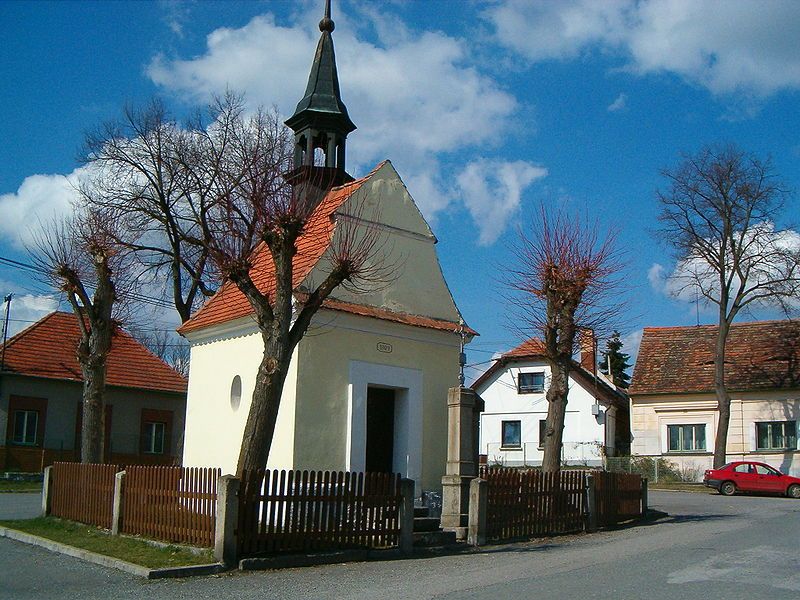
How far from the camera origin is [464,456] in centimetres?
1644

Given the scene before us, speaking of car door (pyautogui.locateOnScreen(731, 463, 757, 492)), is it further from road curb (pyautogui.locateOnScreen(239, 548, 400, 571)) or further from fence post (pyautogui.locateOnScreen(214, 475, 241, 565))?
fence post (pyautogui.locateOnScreen(214, 475, 241, 565))

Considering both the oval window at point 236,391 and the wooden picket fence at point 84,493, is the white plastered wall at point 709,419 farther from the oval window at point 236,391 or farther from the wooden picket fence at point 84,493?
the wooden picket fence at point 84,493

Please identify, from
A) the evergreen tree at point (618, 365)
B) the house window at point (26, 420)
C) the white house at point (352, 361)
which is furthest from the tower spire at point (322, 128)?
the evergreen tree at point (618, 365)

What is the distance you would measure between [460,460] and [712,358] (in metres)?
28.4

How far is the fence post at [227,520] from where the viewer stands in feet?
38.9

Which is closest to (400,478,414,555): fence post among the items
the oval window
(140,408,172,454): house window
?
the oval window

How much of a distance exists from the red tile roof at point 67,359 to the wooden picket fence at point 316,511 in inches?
837

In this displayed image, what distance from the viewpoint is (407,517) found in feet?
46.2

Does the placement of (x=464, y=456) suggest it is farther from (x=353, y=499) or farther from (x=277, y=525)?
(x=277, y=525)

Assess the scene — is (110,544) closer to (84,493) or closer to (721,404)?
(84,493)

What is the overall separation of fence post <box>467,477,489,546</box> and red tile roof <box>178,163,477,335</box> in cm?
387

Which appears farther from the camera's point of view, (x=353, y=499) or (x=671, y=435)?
(x=671, y=435)

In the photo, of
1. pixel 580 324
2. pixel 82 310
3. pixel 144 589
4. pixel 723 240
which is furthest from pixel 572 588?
pixel 723 240

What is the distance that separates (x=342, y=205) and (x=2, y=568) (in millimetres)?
9308
